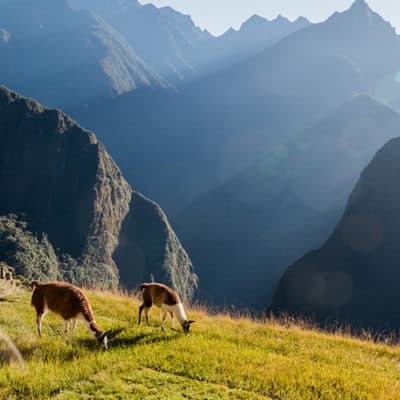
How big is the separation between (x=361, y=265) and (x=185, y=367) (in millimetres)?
90727

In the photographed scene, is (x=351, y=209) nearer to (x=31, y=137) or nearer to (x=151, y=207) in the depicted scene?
(x=151, y=207)

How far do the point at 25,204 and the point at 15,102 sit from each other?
41924mm

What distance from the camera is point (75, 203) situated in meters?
142

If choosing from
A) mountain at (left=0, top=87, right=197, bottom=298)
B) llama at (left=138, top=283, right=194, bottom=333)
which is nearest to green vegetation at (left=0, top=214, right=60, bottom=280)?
mountain at (left=0, top=87, right=197, bottom=298)

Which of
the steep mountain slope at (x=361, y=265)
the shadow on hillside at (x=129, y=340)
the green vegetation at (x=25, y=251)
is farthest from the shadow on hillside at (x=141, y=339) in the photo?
the green vegetation at (x=25, y=251)

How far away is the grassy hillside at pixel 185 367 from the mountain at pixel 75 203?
11549cm

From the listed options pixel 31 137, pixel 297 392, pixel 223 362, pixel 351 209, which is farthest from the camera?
pixel 31 137

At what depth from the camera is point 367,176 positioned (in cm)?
10688

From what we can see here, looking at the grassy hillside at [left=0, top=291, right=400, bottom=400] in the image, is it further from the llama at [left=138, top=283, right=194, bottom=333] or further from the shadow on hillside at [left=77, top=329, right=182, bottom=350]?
the llama at [left=138, top=283, right=194, bottom=333]

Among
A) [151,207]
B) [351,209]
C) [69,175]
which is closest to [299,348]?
[351,209]

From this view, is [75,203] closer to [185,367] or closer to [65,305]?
[65,305]

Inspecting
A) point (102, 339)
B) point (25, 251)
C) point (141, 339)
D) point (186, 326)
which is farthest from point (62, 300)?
point (25, 251)

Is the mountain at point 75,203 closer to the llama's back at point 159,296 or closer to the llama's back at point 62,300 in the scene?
the llama's back at point 159,296

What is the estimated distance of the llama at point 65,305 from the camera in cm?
874
